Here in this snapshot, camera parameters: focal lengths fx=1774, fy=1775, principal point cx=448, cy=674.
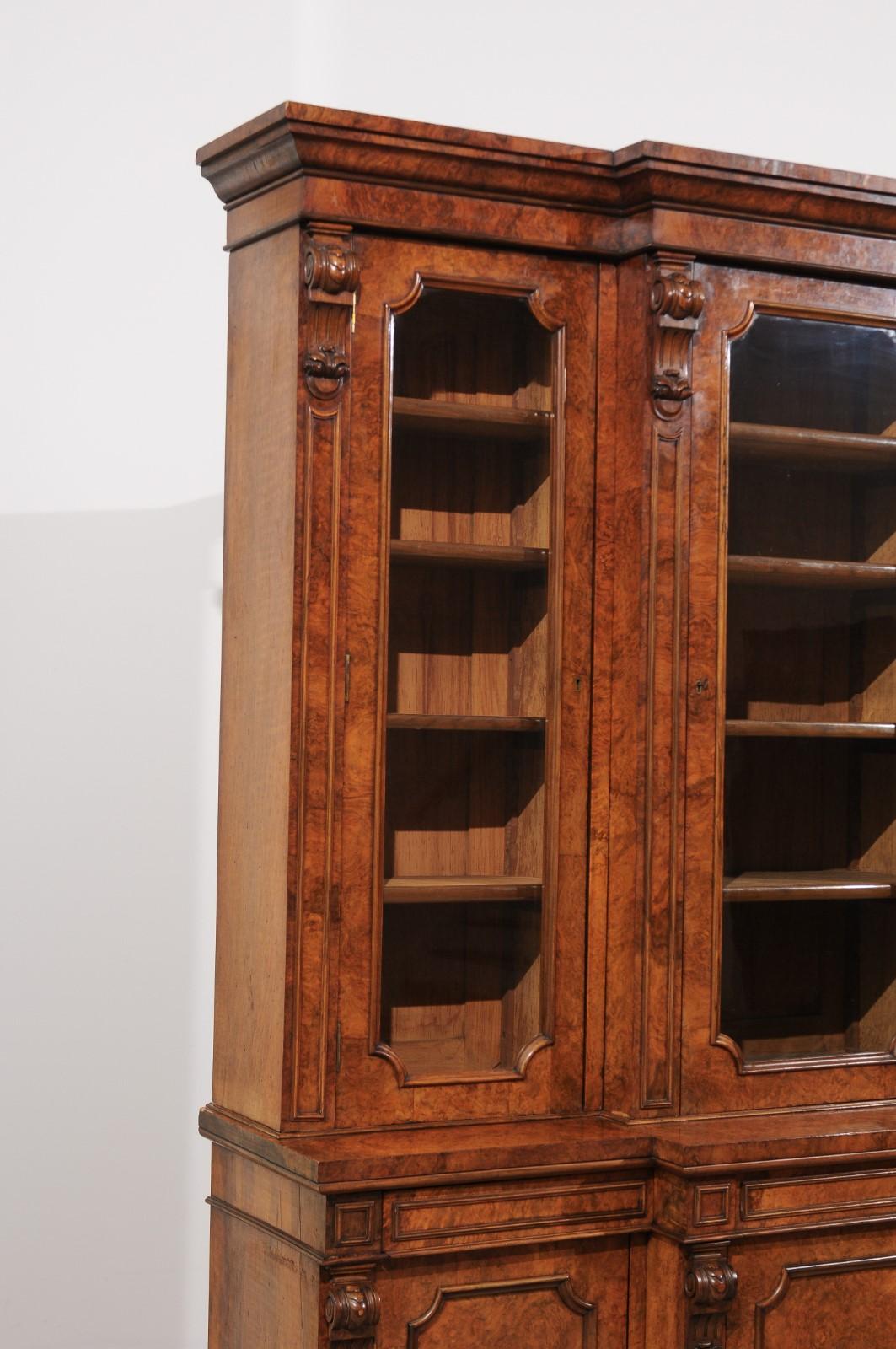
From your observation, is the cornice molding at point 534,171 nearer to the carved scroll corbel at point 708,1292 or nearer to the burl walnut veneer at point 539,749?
the burl walnut veneer at point 539,749

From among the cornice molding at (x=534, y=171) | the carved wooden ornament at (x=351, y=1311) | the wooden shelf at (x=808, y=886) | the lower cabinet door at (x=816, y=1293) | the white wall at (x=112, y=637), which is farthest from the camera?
the white wall at (x=112, y=637)

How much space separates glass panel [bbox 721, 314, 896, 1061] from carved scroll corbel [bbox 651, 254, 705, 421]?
117 millimetres

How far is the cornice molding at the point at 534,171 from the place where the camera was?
2623 mm

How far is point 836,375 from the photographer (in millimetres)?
3023

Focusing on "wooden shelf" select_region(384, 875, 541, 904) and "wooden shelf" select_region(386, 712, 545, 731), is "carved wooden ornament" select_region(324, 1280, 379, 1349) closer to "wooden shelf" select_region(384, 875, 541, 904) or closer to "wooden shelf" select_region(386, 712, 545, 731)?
"wooden shelf" select_region(384, 875, 541, 904)

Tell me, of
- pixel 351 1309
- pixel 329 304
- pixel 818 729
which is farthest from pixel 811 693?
pixel 351 1309

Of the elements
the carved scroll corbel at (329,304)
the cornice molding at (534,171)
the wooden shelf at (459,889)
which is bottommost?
the wooden shelf at (459,889)

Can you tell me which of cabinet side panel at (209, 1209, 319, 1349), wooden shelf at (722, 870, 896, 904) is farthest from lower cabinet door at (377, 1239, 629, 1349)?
wooden shelf at (722, 870, 896, 904)

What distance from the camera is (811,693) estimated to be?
3.09m

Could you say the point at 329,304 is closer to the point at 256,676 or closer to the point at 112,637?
the point at 256,676

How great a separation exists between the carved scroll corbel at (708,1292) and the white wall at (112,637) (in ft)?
4.13

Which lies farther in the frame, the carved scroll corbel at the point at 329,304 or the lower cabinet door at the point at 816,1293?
the lower cabinet door at the point at 816,1293

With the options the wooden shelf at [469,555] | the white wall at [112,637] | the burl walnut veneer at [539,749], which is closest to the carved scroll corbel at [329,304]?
the burl walnut veneer at [539,749]

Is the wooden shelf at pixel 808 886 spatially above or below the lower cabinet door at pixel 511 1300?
above
